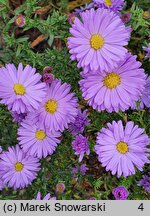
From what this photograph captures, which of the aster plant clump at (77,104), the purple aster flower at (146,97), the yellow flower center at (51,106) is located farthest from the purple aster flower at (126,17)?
the yellow flower center at (51,106)

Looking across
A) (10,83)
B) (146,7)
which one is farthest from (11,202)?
(146,7)

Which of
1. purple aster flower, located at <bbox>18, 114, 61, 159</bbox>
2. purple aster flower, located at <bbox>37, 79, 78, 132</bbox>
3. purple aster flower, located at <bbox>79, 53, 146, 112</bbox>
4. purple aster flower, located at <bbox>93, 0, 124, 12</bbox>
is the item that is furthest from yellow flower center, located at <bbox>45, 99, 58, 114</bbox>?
purple aster flower, located at <bbox>93, 0, 124, 12</bbox>

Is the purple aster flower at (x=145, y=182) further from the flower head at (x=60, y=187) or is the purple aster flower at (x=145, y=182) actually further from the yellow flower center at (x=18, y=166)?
the yellow flower center at (x=18, y=166)

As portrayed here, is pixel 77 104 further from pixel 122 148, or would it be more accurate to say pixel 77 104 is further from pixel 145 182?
pixel 145 182

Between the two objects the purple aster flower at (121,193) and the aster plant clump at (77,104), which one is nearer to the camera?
the aster plant clump at (77,104)

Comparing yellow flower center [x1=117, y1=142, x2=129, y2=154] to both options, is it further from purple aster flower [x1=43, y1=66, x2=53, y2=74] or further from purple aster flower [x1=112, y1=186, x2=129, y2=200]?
purple aster flower [x1=43, y1=66, x2=53, y2=74]

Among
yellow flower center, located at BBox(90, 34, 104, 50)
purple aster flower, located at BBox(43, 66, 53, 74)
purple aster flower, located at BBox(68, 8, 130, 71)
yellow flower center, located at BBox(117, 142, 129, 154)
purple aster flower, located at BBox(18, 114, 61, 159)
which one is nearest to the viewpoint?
purple aster flower, located at BBox(68, 8, 130, 71)

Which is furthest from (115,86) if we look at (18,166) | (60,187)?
(18,166)
